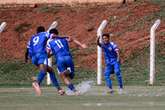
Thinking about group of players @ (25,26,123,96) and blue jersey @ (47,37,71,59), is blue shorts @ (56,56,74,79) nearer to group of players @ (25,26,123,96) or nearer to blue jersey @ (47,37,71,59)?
group of players @ (25,26,123,96)

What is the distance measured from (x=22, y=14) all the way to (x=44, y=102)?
30.6m

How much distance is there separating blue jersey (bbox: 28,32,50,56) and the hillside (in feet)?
34.1

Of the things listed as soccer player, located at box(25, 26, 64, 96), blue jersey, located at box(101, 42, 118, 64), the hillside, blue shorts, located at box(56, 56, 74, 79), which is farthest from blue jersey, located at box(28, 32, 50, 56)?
the hillside

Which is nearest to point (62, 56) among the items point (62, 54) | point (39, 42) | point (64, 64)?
point (62, 54)

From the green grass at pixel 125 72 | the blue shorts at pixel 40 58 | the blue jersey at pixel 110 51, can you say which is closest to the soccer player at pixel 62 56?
the blue shorts at pixel 40 58

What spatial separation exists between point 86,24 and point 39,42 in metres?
20.9

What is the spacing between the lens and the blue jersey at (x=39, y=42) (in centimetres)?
2142

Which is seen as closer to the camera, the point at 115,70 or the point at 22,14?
the point at 115,70

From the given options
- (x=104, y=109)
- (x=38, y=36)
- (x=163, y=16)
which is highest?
(x=163, y=16)

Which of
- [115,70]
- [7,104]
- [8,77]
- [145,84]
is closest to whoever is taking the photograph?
[7,104]

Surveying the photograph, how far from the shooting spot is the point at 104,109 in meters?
14.9

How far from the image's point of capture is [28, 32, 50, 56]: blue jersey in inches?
843

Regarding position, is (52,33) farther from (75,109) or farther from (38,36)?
(75,109)

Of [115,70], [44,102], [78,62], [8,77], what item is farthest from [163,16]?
[44,102]
